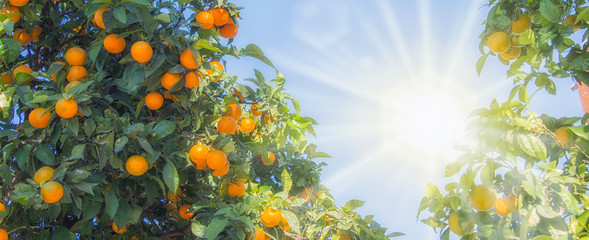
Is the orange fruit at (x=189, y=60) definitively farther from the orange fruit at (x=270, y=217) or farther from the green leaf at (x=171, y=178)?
the orange fruit at (x=270, y=217)

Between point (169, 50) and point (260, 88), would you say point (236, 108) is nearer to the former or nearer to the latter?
point (260, 88)

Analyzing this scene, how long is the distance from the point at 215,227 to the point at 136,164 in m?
0.45

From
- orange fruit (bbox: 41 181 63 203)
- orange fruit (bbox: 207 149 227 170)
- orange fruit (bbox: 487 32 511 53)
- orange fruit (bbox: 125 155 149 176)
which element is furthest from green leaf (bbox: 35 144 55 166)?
orange fruit (bbox: 487 32 511 53)

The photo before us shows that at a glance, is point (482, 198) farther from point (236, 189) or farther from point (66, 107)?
point (66, 107)

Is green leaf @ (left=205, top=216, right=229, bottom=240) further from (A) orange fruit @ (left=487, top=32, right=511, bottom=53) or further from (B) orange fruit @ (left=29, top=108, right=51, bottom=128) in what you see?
(A) orange fruit @ (left=487, top=32, right=511, bottom=53)

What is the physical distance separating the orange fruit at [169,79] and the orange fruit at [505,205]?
140cm

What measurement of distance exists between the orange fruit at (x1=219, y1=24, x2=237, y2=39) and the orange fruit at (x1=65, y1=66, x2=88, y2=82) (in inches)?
28.1

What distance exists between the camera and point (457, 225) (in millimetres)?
1550

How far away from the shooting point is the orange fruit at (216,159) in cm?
204

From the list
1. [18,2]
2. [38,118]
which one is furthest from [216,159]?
[18,2]

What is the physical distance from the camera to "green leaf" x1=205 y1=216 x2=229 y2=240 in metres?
2.01

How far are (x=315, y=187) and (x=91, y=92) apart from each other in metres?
1.92

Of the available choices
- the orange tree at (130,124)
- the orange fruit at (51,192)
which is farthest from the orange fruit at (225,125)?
the orange fruit at (51,192)

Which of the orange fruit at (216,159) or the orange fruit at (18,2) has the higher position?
the orange fruit at (216,159)
